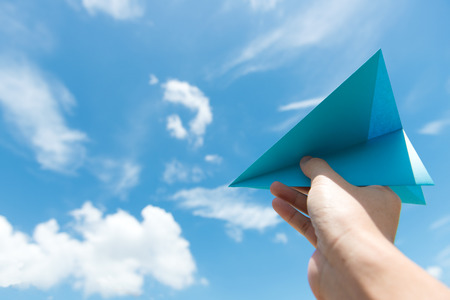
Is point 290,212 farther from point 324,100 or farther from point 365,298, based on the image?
point 365,298

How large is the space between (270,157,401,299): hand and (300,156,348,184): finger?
0.01 m

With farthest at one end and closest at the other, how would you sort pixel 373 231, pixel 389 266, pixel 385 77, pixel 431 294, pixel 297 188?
pixel 297 188
pixel 385 77
pixel 373 231
pixel 389 266
pixel 431 294

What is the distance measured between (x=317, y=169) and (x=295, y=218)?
1.05 m

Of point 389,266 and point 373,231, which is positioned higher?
point 373,231

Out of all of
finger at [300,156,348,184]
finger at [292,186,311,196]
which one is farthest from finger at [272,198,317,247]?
finger at [300,156,348,184]

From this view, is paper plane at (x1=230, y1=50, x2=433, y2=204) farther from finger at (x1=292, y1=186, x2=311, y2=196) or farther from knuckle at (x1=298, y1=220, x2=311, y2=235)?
knuckle at (x1=298, y1=220, x2=311, y2=235)

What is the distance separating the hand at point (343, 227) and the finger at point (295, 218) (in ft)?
2.95

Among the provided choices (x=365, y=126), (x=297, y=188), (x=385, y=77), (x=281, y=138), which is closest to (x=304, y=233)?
(x=297, y=188)

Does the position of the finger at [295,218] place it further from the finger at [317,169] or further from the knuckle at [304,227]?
the finger at [317,169]

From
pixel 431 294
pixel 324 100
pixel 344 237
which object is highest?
pixel 324 100

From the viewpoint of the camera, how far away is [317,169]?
12.7 feet

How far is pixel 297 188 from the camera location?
4.77 metres

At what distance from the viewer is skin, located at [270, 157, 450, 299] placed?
1.73 metres

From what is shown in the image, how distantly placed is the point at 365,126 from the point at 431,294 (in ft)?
9.92
